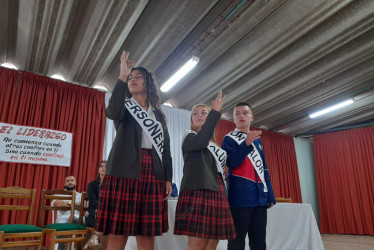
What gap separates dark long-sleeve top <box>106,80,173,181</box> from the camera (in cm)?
99

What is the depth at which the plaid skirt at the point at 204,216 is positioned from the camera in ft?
3.78

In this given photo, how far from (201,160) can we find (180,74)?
3.16m

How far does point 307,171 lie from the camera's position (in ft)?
26.9

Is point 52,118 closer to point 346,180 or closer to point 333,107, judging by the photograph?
point 333,107

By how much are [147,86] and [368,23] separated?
365 cm

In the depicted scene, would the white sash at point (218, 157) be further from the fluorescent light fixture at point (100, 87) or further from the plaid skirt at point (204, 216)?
the fluorescent light fixture at point (100, 87)

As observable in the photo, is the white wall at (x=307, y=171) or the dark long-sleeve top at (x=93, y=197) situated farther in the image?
the white wall at (x=307, y=171)

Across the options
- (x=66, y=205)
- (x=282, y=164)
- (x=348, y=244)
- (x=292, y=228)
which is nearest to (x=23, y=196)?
(x=66, y=205)

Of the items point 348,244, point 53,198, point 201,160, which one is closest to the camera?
point 201,160

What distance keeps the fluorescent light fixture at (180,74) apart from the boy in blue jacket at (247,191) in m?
2.55

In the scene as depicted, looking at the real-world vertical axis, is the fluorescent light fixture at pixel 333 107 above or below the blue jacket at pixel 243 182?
above

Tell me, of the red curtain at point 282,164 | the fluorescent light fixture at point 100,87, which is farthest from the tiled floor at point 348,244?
the fluorescent light fixture at point 100,87

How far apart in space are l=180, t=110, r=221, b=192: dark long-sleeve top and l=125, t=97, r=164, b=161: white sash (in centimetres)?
20

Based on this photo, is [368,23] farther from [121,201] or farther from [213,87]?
[121,201]
